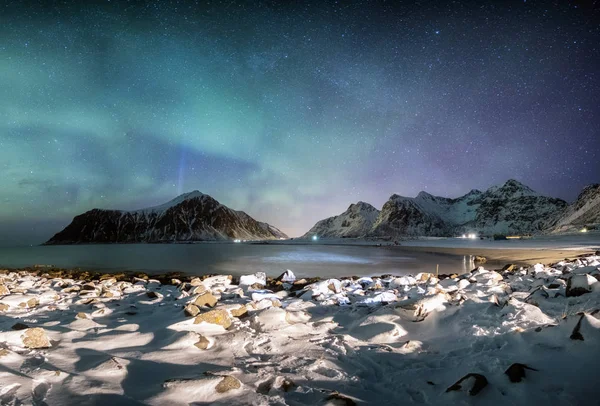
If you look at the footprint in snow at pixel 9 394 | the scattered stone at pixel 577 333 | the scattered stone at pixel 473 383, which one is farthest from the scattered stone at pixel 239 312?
the scattered stone at pixel 577 333

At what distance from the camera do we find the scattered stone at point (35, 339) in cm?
461

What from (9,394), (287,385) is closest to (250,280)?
(287,385)

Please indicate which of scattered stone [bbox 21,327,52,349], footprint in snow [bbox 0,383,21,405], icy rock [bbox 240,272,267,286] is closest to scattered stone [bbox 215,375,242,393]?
footprint in snow [bbox 0,383,21,405]

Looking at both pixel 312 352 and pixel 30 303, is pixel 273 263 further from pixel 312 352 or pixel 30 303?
pixel 312 352

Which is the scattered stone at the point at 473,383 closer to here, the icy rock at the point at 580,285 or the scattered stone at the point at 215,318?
the scattered stone at the point at 215,318

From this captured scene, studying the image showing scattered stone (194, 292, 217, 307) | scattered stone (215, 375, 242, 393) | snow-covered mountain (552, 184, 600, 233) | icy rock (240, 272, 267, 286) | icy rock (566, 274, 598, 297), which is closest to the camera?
scattered stone (215, 375, 242, 393)

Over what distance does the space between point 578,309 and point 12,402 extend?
865 centimetres

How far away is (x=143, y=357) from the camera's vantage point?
14.8ft

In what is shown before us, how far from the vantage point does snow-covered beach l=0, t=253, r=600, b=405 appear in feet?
11.0

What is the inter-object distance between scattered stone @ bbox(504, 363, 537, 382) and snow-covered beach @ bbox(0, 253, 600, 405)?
2 centimetres

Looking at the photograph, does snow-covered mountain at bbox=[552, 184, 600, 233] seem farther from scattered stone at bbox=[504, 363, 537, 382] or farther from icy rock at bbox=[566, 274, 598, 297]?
scattered stone at bbox=[504, 363, 537, 382]

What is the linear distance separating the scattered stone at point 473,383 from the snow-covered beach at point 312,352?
15mm

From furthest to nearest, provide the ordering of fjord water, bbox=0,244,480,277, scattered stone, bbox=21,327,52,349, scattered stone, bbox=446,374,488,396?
1. fjord water, bbox=0,244,480,277
2. scattered stone, bbox=21,327,52,349
3. scattered stone, bbox=446,374,488,396

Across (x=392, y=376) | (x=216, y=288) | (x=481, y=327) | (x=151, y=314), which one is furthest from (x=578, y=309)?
(x=216, y=288)
